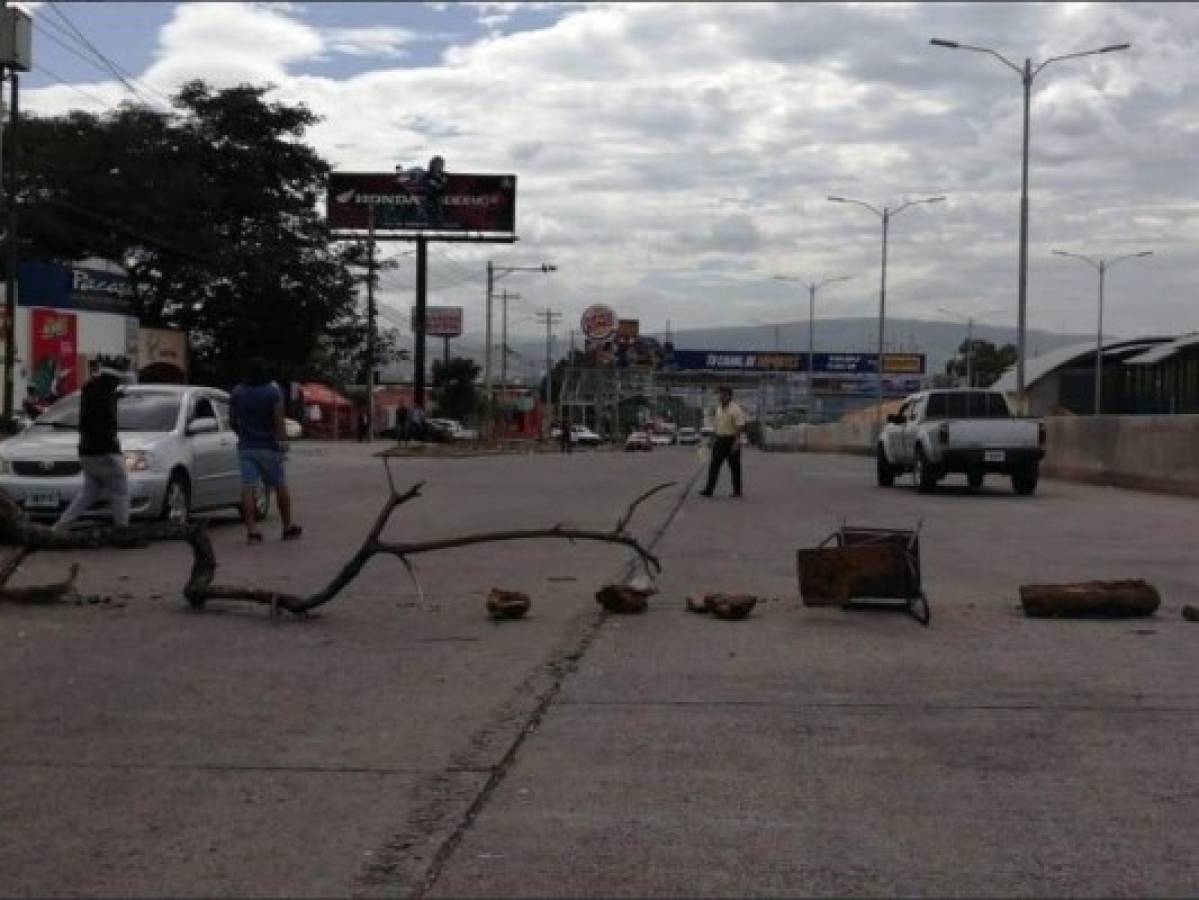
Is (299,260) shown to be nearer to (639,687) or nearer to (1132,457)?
(1132,457)

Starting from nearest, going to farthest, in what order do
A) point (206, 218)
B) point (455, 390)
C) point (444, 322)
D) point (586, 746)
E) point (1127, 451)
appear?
point (586, 746) → point (1127, 451) → point (206, 218) → point (455, 390) → point (444, 322)

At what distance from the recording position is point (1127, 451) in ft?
84.2

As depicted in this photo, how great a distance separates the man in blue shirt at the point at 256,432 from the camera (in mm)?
13891

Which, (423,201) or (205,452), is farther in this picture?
(423,201)

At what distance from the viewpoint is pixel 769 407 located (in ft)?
463

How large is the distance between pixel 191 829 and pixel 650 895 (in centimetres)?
174

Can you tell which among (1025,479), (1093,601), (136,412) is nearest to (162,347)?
(1025,479)

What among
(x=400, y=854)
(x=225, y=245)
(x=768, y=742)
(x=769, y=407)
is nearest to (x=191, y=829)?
(x=400, y=854)

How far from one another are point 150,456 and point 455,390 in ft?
317

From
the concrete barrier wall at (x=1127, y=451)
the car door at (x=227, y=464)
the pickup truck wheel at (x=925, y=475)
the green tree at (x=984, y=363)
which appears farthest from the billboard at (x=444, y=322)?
the car door at (x=227, y=464)

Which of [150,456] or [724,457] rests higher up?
[150,456]

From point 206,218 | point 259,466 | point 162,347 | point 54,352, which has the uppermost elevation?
point 206,218

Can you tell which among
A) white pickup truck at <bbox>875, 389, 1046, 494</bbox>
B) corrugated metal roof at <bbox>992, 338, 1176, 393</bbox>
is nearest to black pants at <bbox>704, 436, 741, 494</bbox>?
white pickup truck at <bbox>875, 389, 1046, 494</bbox>

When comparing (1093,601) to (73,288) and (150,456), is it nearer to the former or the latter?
(150,456)
